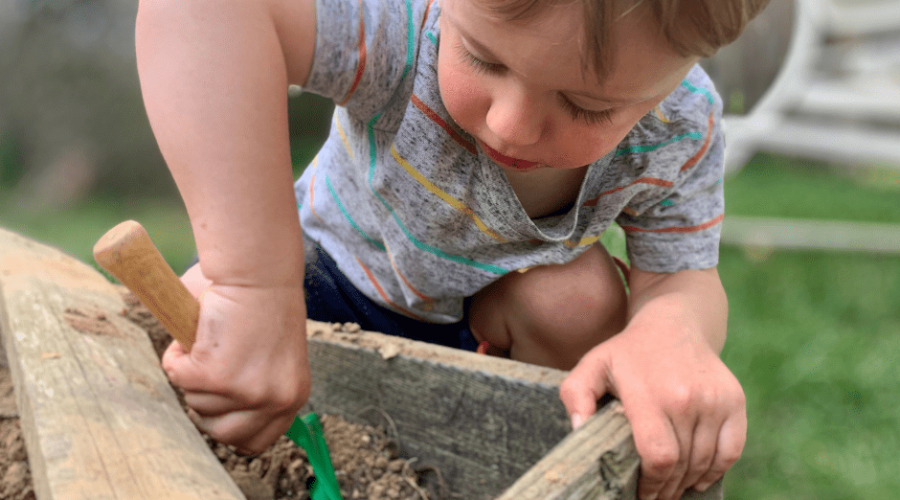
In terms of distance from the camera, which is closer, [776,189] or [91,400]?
[91,400]

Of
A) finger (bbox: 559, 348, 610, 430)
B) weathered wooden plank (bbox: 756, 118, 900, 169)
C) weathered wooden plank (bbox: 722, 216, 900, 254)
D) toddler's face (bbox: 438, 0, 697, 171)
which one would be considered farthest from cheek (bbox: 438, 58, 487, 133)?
weathered wooden plank (bbox: 756, 118, 900, 169)

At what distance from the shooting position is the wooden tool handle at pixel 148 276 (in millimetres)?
624

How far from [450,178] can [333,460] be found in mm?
374

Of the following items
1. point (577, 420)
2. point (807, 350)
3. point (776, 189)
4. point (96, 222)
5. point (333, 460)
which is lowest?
point (776, 189)

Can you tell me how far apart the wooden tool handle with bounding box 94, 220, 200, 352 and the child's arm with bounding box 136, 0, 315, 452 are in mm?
17

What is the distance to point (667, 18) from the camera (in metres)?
0.55

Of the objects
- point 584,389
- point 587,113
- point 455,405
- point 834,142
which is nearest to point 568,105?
point 587,113

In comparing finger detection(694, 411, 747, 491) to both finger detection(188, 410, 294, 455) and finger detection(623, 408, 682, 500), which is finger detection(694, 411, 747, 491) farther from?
finger detection(188, 410, 294, 455)

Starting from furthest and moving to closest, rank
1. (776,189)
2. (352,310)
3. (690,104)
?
(776,189), (352,310), (690,104)

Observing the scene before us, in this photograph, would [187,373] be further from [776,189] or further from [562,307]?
[776,189]

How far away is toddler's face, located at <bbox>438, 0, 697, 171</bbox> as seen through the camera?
0.56m

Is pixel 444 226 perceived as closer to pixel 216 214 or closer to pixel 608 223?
pixel 608 223

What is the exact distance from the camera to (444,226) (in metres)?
1.00

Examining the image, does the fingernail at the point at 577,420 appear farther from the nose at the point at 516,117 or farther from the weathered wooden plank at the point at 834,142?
the weathered wooden plank at the point at 834,142
